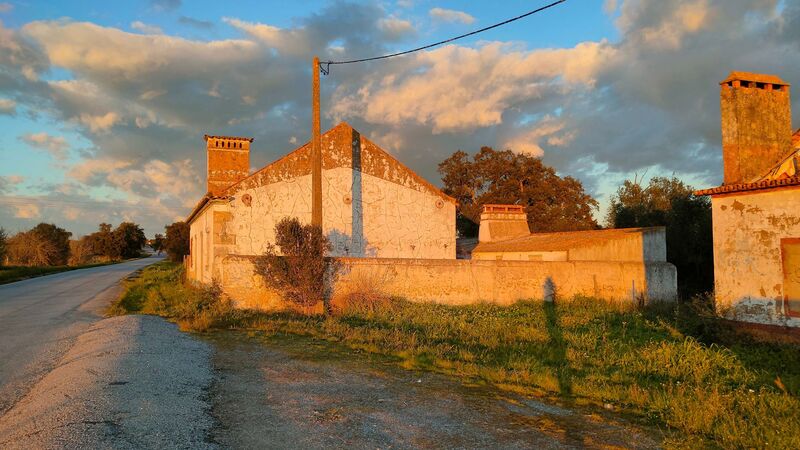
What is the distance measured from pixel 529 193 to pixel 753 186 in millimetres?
35574

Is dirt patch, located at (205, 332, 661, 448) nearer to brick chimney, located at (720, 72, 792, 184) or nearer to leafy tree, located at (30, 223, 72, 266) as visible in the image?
brick chimney, located at (720, 72, 792, 184)

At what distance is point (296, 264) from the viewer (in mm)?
15648

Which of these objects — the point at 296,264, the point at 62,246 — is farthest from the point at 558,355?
the point at 62,246

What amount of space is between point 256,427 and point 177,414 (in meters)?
0.94

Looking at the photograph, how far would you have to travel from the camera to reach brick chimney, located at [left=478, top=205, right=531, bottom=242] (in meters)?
31.2

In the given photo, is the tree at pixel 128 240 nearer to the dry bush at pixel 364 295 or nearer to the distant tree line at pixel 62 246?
the distant tree line at pixel 62 246

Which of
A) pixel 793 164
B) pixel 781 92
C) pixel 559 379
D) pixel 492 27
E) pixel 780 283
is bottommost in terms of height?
pixel 559 379

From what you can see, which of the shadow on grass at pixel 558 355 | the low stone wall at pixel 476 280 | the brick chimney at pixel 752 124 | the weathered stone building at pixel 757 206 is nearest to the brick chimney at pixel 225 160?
the low stone wall at pixel 476 280

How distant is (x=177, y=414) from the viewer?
20.1 feet

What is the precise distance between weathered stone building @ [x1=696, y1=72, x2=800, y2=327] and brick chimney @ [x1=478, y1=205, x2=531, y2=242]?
669 inches

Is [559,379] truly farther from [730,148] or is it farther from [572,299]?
[572,299]

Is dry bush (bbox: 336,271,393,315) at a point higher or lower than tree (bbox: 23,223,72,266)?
lower

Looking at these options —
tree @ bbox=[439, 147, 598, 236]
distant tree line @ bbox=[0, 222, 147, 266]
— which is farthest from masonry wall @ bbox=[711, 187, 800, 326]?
distant tree line @ bbox=[0, 222, 147, 266]

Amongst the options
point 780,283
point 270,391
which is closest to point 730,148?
point 780,283
